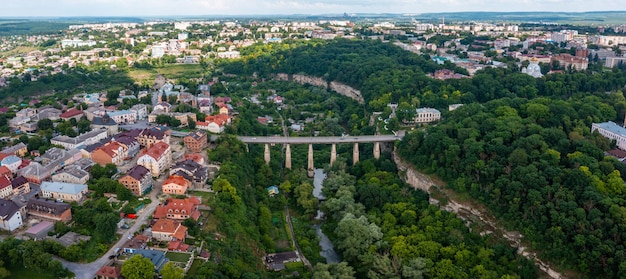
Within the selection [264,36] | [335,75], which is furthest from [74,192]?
[264,36]

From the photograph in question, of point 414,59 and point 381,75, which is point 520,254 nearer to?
point 381,75

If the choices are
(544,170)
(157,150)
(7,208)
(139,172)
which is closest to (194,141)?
(157,150)

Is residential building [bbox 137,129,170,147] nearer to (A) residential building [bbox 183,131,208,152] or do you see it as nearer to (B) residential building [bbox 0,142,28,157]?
(A) residential building [bbox 183,131,208,152]

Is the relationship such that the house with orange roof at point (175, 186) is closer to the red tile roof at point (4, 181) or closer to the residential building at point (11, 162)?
the red tile roof at point (4, 181)

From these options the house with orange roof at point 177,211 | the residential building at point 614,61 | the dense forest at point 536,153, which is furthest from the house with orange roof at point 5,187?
the residential building at point 614,61

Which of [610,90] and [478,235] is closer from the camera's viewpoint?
[478,235]
